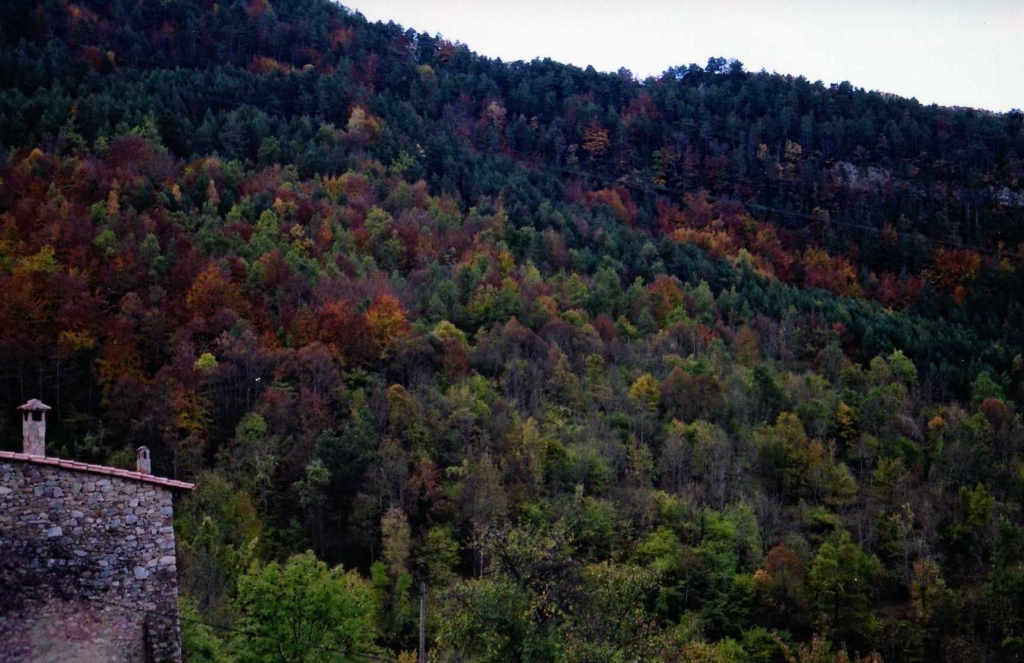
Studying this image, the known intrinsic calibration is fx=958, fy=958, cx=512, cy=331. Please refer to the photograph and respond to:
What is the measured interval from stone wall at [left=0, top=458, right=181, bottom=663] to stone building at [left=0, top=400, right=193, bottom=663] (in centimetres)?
1

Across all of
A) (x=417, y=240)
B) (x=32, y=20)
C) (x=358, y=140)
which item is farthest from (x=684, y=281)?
(x=32, y=20)

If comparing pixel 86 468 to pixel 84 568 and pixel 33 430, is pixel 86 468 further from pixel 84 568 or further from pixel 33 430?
pixel 33 430

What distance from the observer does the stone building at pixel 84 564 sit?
11.9 meters

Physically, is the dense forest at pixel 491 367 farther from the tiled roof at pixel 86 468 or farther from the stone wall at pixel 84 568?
the tiled roof at pixel 86 468

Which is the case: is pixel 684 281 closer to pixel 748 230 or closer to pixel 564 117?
pixel 748 230

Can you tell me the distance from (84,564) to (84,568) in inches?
2.0

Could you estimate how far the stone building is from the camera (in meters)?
11.9

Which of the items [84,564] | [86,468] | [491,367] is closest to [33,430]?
[86,468]

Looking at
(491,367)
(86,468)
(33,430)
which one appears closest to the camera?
(86,468)

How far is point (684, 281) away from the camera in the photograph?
9588cm

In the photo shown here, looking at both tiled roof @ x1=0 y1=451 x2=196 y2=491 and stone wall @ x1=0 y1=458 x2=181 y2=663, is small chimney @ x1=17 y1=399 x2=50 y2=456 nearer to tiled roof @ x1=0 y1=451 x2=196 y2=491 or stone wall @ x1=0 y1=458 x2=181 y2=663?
tiled roof @ x1=0 y1=451 x2=196 y2=491

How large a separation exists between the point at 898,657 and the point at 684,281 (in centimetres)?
5582

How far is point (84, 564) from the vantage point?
480 inches

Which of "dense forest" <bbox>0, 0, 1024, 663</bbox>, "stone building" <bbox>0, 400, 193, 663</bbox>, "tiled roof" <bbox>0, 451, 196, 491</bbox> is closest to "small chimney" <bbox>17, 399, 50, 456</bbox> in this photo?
"tiled roof" <bbox>0, 451, 196, 491</bbox>
